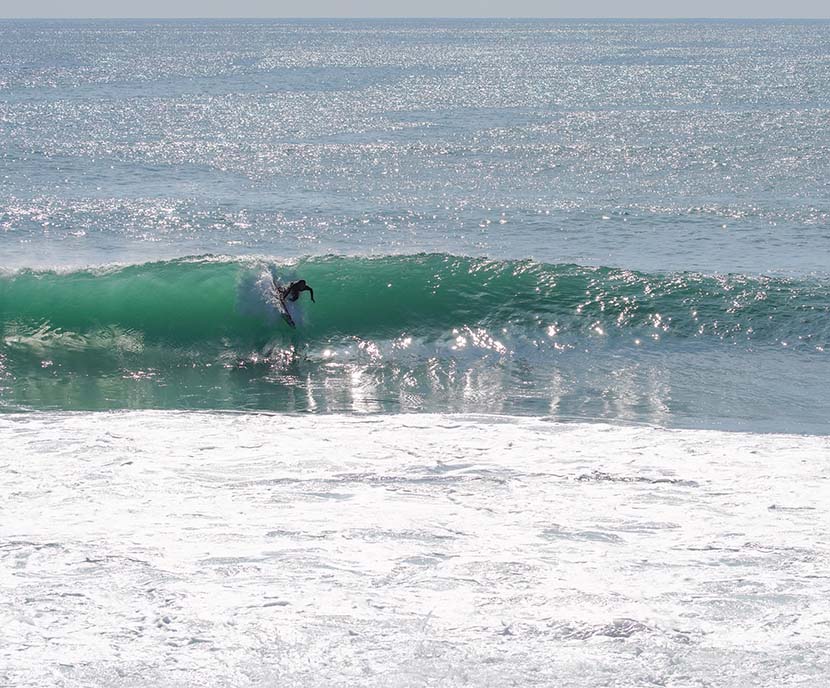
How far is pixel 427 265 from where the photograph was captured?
17.4 metres

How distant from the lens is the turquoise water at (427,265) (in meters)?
12.8

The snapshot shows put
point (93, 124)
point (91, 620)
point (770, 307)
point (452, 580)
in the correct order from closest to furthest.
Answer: point (91, 620), point (452, 580), point (770, 307), point (93, 124)

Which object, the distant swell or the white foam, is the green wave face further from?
the white foam

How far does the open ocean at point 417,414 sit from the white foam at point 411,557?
0.03m

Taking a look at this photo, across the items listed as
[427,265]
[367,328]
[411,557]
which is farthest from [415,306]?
[411,557]

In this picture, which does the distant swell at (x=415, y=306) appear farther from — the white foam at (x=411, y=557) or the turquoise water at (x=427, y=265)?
the white foam at (x=411, y=557)

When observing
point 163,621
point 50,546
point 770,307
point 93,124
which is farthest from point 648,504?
point 93,124

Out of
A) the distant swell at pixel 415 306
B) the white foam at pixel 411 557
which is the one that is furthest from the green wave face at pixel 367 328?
the white foam at pixel 411 557

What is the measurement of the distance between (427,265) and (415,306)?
1.72m

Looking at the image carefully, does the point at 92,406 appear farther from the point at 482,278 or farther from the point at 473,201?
the point at 473,201

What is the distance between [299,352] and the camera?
14375 mm

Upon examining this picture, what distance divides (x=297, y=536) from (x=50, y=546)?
5.37 ft

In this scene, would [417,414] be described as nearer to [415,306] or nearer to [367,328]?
[367,328]

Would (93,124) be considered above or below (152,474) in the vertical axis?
above
